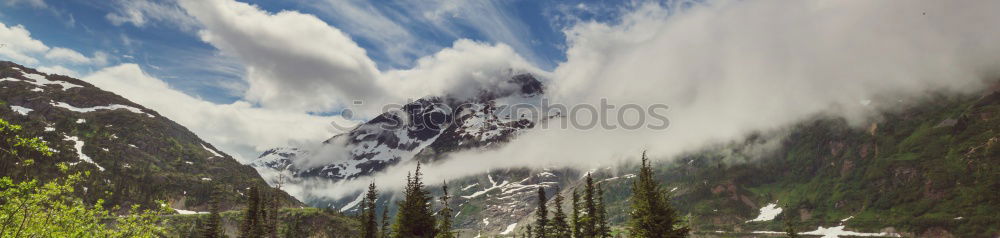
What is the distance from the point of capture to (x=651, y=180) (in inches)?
1304

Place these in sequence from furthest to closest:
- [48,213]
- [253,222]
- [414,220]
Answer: [253,222] < [414,220] < [48,213]

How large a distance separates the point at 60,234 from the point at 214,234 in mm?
80796

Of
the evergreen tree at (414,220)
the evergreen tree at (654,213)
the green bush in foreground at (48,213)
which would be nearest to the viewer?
the green bush in foreground at (48,213)

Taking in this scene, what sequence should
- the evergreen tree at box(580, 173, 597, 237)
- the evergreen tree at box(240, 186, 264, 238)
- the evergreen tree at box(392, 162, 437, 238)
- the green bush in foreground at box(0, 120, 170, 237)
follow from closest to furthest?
the green bush in foreground at box(0, 120, 170, 237) → the evergreen tree at box(392, 162, 437, 238) → the evergreen tree at box(580, 173, 597, 237) → the evergreen tree at box(240, 186, 264, 238)

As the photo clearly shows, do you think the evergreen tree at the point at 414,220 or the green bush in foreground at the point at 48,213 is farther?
the evergreen tree at the point at 414,220

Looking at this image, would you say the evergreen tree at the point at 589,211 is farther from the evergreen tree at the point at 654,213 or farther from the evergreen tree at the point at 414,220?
the evergreen tree at the point at 414,220

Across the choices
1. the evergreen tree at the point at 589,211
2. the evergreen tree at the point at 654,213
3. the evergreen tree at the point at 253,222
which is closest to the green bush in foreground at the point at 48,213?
the evergreen tree at the point at 654,213

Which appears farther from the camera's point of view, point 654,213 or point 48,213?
point 654,213

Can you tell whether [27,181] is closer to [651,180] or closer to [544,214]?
[651,180]

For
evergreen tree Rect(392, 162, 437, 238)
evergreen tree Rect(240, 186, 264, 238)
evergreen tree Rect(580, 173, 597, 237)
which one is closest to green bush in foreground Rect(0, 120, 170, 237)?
evergreen tree Rect(392, 162, 437, 238)

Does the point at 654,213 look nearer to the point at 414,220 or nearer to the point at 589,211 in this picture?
the point at 414,220

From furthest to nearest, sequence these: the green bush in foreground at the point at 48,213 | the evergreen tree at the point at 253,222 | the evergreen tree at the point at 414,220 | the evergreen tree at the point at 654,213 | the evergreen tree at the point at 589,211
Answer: the evergreen tree at the point at 253,222
the evergreen tree at the point at 589,211
the evergreen tree at the point at 414,220
the evergreen tree at the point at 654,213
the green bush in foreground at the point at 48,213

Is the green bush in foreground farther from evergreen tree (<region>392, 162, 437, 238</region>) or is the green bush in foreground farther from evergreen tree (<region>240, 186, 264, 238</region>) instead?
evergreen tree (<region>240, 186, 264, 238</region>)

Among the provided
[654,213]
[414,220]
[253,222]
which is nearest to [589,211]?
[654,213]
